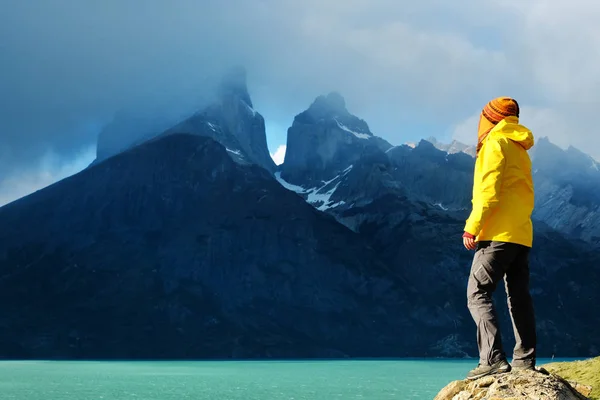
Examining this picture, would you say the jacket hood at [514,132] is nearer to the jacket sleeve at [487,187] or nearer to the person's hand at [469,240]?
the jacket sleeve at [487,187]

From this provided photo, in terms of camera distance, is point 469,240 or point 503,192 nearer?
point 469,240

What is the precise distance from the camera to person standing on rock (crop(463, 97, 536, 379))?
823 centimetres

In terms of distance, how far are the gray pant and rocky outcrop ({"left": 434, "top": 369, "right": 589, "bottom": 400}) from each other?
0.35 metres

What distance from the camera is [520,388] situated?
24.3ft

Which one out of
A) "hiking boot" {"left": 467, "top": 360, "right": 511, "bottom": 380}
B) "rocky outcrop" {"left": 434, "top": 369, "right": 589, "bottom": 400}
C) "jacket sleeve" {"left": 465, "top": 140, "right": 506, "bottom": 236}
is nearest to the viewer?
"rocky outcrop" {"left": 434, "top": 369, "right": 589, "bottom": 400}

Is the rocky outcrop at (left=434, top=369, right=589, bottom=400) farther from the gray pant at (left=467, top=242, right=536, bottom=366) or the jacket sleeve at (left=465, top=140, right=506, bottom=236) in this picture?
the jacket sleeve at (left=465, top=140, right=506, bottom=236)

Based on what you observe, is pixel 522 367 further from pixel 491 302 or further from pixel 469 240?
pixel 469 240

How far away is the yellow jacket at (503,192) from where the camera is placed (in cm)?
823

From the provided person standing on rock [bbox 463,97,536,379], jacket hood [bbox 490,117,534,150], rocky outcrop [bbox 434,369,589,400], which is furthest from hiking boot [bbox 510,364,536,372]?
jacket hood [bbox 490,117,534,150]

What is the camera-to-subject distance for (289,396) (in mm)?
61375

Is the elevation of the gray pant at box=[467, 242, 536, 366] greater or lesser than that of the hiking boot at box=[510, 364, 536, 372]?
greater

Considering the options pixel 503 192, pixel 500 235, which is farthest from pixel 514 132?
pixel 500 235

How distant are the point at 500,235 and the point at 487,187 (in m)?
0.63

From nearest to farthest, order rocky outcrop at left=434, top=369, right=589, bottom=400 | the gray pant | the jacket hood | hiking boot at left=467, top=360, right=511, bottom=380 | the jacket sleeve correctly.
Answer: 1. rocky outcrop at left=434, top=369, right=589, bottom=400
2. hiking boot at left=467, top=360, right=511, bottom=380
3. the jacket sleeve
4. the gray pant
5. the jacket hood
